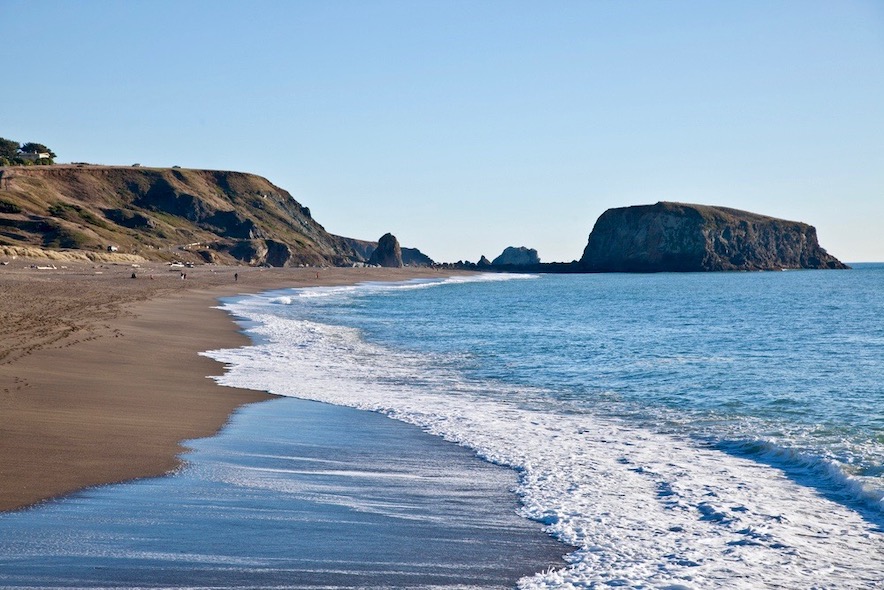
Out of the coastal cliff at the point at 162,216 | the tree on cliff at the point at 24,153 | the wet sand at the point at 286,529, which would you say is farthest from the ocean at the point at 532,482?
the tree on cliff at the point at 24,153

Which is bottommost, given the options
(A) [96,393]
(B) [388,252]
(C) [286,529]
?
(C) [286,529]

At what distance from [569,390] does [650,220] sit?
172 metres

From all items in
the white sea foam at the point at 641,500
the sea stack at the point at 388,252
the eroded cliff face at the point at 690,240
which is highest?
the eroded cliff face at the point at 690,240

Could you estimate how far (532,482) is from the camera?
370 inches

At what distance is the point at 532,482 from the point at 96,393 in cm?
772

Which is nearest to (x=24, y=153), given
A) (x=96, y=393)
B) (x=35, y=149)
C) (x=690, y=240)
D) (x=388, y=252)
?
(x=35, y=149)

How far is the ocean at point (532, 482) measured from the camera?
6391 millimetres

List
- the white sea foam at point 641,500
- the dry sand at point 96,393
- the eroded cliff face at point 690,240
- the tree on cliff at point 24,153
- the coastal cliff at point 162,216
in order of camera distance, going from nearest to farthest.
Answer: the white sea foam at point 641,500, the dry sand at point 96,393, the coastal cliff at point 162,216, the tree on cliff at point 24,153, the eroded cliff face at point 690,240

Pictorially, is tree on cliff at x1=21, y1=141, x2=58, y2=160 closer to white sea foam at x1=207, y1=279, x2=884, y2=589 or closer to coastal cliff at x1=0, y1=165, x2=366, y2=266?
coastal cliff at x1=0, y1=165, x2=366, y2=266

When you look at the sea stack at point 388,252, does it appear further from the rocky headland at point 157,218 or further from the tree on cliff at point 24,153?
the tree on cliff at point 24,153

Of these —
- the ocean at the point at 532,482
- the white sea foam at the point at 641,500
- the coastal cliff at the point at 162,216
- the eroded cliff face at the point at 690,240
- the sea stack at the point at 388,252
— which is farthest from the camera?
the sea stack at the point at 388,252

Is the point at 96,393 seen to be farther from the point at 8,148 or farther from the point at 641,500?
the point at 8,148

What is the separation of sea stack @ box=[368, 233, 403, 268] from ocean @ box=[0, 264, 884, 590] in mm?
163330

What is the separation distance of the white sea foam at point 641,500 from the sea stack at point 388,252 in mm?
168580
